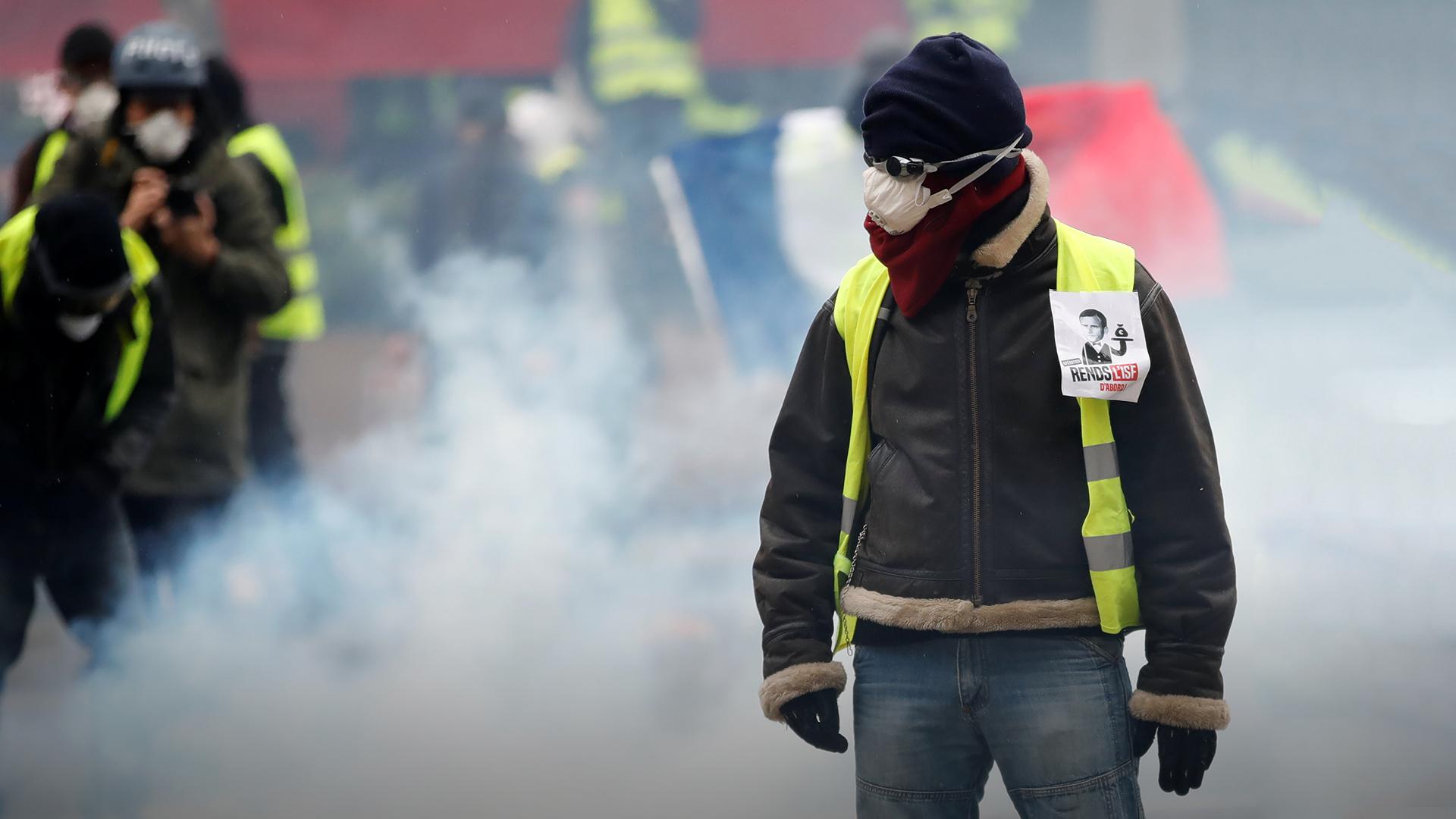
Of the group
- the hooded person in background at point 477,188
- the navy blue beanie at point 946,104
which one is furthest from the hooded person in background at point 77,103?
the navy blue beanie at point 946,104

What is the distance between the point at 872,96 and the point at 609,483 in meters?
2.18

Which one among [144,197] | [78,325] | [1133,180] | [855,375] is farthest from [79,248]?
[1133,180]

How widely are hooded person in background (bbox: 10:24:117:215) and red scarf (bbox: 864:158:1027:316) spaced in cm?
259

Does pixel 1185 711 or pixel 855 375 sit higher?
pixel 855 375

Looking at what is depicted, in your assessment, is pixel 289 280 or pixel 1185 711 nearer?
pixel 1185 711

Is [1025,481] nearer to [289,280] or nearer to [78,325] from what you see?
[78,325]

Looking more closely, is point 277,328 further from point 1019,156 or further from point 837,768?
point 1019,156

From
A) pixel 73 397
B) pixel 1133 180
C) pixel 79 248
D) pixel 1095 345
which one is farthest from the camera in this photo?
pixel 1133 180

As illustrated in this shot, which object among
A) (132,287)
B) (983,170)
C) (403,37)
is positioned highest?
(403,37)

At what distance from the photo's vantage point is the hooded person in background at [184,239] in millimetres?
3670

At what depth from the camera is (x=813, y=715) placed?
206 centimetres

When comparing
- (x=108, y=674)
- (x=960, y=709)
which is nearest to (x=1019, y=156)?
(x=960, y=709)

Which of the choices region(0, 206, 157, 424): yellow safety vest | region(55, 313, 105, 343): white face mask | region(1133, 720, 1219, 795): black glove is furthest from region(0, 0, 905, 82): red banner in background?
region(1133, 720, 1219, 795): black glove

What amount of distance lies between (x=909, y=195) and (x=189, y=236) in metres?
2.38
